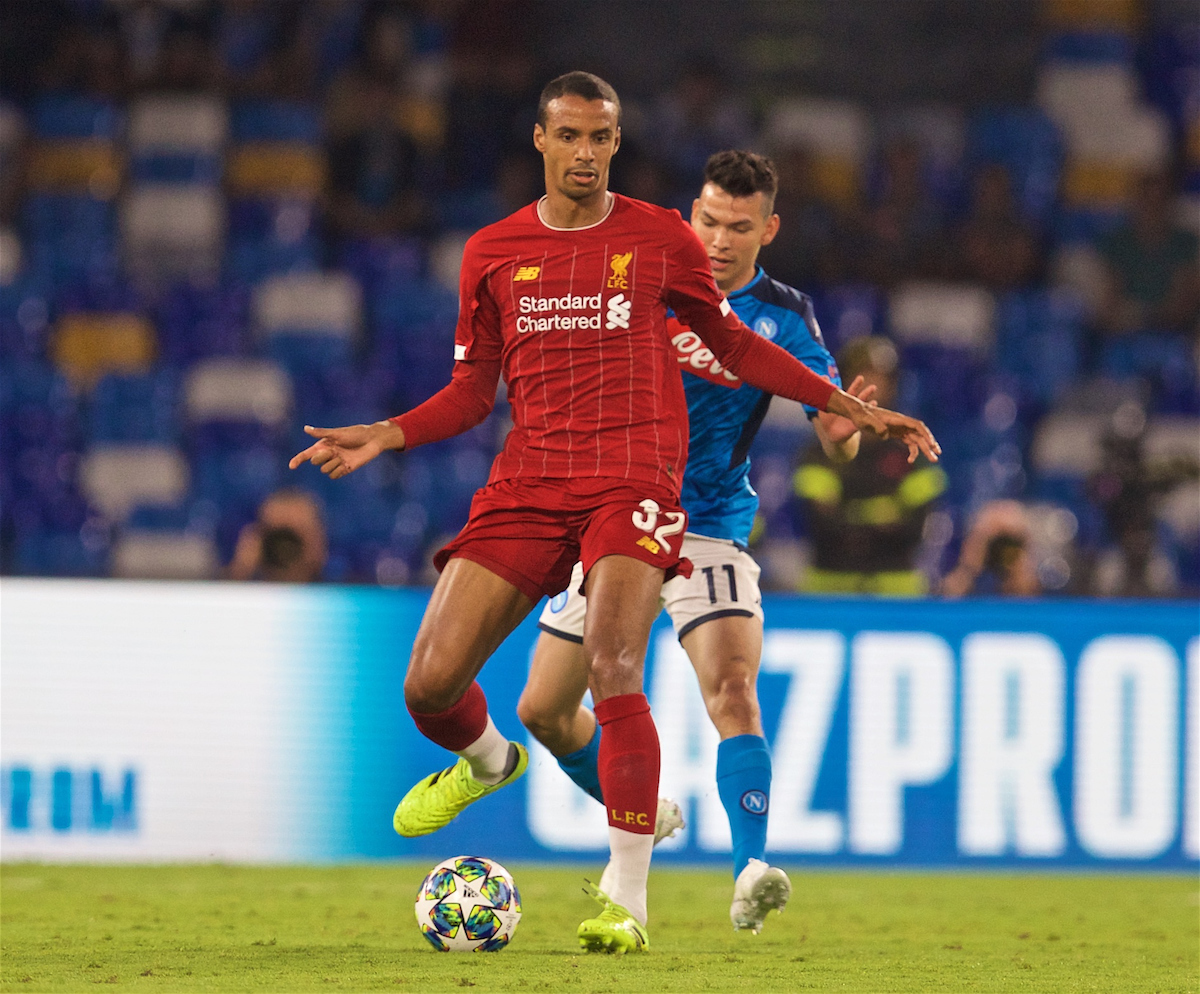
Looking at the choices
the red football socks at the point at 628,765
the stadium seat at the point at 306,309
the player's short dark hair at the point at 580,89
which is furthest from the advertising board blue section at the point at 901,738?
the stadium seat at the point at 306,309

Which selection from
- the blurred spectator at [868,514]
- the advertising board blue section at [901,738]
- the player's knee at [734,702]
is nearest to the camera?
the player's knee at [734,702]

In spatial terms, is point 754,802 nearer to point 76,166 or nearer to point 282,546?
point 282,546

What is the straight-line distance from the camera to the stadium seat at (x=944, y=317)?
40.4ft

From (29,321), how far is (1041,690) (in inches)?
291

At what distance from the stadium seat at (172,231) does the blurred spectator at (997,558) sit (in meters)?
6.09

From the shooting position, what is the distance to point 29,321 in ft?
38.4

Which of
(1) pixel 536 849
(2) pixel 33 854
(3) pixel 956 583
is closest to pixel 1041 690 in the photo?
(3) pixel 956 583

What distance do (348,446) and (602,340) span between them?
0.75 m

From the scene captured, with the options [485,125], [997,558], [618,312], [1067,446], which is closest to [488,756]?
[618,312]

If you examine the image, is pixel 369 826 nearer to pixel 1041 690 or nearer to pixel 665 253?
pixel 1041 690

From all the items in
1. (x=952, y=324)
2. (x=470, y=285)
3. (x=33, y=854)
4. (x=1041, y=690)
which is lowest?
(x=33, y=854)

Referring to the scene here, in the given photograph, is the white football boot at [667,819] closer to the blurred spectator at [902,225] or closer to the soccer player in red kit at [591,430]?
the soccer player in red kit at [591,430]

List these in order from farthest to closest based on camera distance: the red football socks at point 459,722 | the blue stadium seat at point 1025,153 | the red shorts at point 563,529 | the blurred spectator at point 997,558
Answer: the blue stadium seat at point 1025,153, the blurred spectator at point 997,558, the red football socks at point 459,722, the red shorts at point 563,529

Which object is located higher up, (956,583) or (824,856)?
(956,583)
